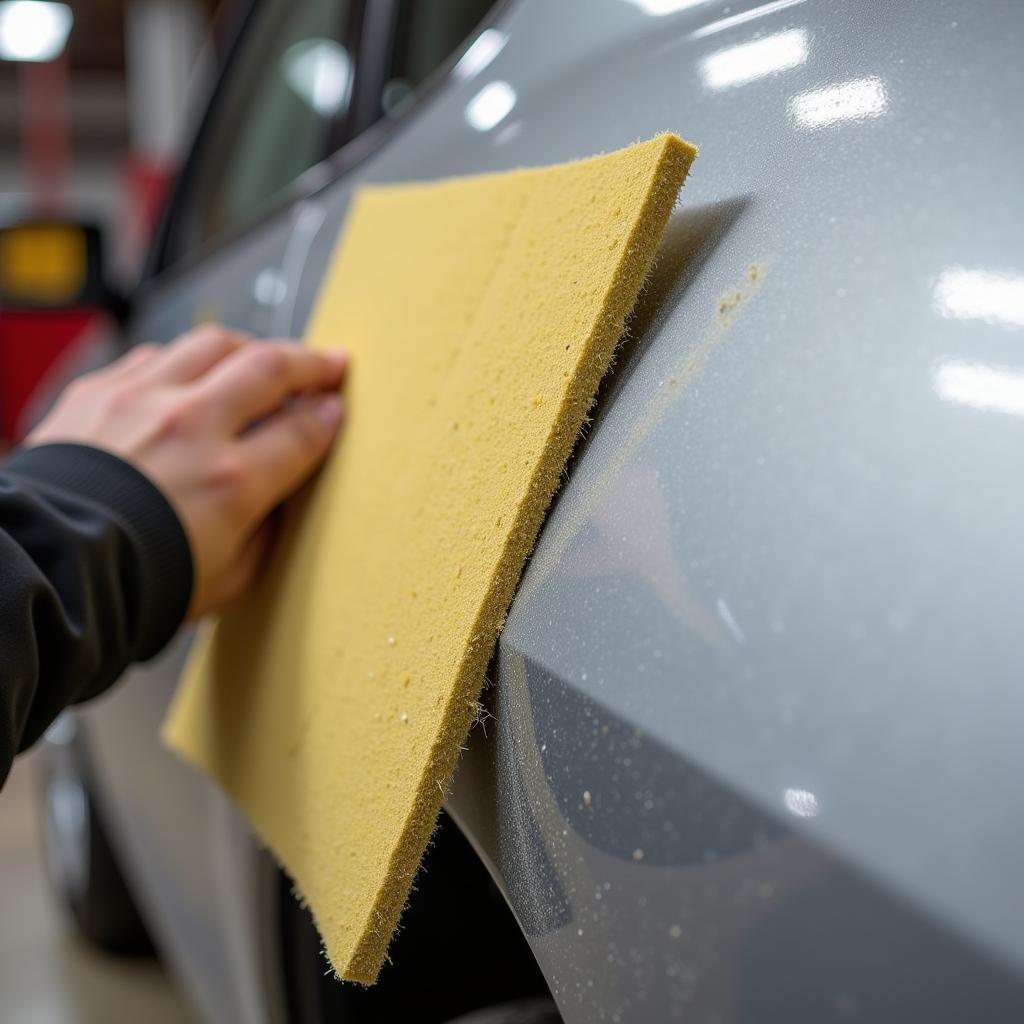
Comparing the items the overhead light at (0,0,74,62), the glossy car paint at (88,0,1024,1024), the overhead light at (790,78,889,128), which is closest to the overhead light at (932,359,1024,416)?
the glossy car paint at (88,0,1024,1024)

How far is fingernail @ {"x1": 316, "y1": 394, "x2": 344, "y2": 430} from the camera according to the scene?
711mm

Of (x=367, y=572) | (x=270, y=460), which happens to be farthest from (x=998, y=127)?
(x=270, y=460)

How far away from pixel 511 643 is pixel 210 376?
0.41 meters

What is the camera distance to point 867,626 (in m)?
0.31

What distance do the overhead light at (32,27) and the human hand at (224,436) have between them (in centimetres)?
1046

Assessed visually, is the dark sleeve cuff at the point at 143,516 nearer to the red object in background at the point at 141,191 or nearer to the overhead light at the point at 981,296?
the overhead light at the point at 981,296

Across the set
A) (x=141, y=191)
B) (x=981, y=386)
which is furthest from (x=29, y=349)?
(x=981, y=386)

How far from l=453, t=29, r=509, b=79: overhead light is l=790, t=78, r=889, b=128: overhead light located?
0.30 m

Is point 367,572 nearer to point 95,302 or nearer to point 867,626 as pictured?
point 867,626

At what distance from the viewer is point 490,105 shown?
0.67 m

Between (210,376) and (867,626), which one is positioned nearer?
(867,626)

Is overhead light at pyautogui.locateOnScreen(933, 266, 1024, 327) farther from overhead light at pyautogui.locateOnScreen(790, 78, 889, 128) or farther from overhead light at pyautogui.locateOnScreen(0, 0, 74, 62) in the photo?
overhead light at pyautogui.locateOnScreen(0, 0, 74, 62)

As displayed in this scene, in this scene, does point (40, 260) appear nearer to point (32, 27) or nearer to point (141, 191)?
point (141, 191)

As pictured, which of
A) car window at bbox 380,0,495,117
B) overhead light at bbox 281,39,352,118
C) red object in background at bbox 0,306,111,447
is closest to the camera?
car window at bbox 380,0,495,117
